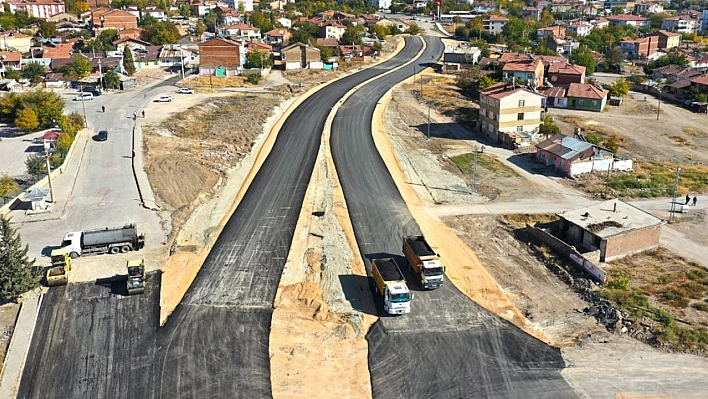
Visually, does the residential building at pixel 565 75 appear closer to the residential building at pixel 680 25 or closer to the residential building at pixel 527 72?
the residential building at pixel 527 72

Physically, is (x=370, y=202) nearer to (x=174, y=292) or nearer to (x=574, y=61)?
(x=174, y=292)

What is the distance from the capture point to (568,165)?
5288cm

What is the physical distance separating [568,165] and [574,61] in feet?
202

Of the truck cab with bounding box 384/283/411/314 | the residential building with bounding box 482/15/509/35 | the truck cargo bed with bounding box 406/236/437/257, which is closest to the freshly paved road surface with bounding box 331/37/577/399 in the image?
the truck cab with bounding box 384/283/411/314

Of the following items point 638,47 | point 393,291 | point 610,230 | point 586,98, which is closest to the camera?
point 393,291

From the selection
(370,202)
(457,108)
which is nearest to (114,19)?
(457,108)

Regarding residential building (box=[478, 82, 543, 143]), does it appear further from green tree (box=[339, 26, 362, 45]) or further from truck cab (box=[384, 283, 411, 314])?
green tree (box=[339, 26, 362, 45])

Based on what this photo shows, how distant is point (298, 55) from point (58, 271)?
A: 3207 inches

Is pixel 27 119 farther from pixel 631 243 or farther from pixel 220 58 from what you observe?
pixel 631 243

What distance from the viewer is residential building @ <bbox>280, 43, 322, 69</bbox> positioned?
107562mm

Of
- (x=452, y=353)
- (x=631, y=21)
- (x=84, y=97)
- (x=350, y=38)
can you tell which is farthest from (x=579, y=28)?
(x=452, y=353)

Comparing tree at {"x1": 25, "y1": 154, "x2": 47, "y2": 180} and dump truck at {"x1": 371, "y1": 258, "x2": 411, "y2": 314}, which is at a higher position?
tree at {"x1": 25, "y1": 154, "x2": 47, "y2": 180}

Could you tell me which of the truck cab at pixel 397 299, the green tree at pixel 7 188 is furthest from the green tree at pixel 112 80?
the truck cab at pixel 397 299

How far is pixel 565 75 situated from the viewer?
294 ft
